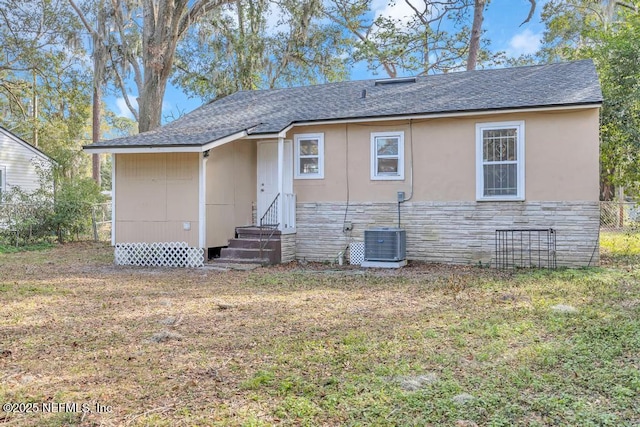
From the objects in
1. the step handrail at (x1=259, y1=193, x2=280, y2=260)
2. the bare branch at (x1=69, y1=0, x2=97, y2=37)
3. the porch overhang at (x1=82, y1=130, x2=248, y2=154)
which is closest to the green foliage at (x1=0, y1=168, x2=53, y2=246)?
the porch overhang at (x1=82, y1=130, x2=248, y2=154)

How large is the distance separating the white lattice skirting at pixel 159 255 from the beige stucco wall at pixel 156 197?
0.43 ft

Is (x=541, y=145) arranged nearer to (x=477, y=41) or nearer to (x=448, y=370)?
(x=448, y=370)

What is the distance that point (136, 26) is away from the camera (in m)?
23.5

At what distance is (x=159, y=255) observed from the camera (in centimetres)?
1077

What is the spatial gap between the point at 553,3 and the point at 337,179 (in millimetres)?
16047

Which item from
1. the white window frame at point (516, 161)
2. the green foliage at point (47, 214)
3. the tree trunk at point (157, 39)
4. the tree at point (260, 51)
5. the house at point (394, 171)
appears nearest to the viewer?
the house at point (394, 171)

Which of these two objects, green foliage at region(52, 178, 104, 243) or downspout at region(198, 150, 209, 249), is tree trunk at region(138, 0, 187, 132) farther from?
downspout at region(198, 150, 209, 249)

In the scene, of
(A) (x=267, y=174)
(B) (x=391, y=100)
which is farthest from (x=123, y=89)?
(B) (x=391, y=100)

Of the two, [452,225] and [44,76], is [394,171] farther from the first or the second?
[44,76]

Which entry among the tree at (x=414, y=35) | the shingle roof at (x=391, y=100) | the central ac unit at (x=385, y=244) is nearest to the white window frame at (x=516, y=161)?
the shingle roof at (x=391, y=100)

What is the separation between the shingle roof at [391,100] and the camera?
9773 millimetres

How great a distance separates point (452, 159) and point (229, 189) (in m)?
4.94

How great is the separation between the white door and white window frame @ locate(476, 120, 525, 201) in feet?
14.9

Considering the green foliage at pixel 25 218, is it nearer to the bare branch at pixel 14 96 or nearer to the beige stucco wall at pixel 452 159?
the beige stucco wall at pixel 452 159
